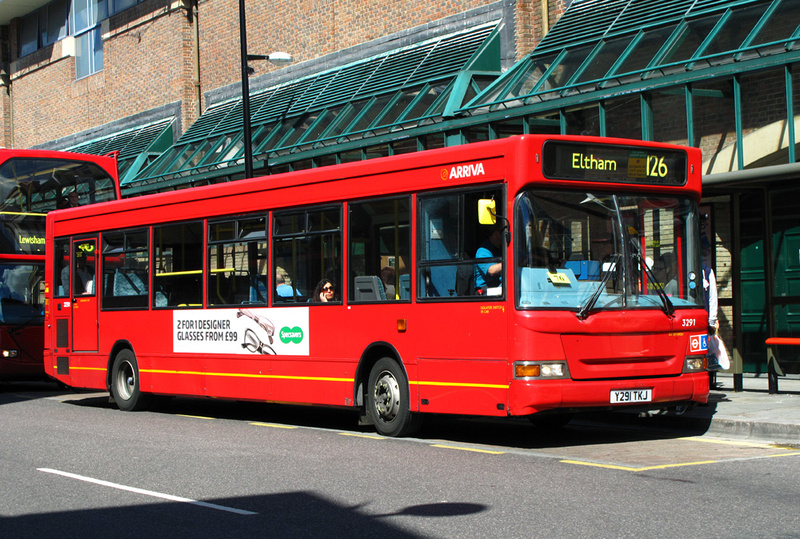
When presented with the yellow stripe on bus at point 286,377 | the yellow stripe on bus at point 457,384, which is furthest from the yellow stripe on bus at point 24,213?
the yellow stripe on bus at point 457,384

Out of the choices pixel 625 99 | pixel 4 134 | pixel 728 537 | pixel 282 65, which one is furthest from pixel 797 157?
pixel 4 134

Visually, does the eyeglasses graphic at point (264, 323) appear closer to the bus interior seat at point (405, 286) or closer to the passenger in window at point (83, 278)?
the bus interior seat at point (405, 286)

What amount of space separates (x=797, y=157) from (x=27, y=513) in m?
10.9

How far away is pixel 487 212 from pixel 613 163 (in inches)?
57.3

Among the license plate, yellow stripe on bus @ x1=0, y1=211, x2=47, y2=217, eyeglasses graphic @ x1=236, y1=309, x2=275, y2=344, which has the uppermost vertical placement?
yellow stripe on bus @ x1=0, y1=211, x2=47, y2=217

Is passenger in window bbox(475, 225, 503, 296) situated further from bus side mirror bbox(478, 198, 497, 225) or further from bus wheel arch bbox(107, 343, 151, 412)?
bus wheel arch bbox(107, 343, 151, 412)

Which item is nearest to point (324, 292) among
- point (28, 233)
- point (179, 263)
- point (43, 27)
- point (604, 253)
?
point (179, 263)

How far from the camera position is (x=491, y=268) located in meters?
10.2

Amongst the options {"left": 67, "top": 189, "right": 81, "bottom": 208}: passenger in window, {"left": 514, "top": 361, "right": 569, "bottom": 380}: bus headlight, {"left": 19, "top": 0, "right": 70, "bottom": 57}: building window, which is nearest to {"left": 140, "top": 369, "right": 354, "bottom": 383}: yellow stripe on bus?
{"left": 514, "top": 361, "right": 569, "bottom": 380}: bus headlight

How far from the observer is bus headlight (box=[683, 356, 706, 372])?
10.7 metres

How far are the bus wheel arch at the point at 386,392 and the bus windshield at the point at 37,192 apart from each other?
10.4 m

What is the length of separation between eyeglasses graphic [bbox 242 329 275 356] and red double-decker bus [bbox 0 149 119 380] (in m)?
8.15

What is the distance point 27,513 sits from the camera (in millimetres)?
7531

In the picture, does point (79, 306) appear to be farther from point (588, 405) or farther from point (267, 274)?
point (588, 405)
